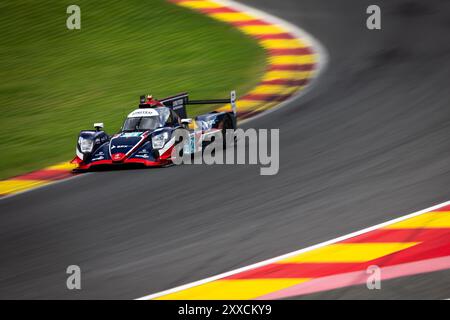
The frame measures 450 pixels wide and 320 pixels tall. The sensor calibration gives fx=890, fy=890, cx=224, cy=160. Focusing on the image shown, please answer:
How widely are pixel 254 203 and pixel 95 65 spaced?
10.0 metres

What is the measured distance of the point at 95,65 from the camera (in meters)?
19.5

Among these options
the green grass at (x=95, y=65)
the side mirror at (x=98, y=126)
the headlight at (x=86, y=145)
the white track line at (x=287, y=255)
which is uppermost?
the green grass at (x=95, y=65)

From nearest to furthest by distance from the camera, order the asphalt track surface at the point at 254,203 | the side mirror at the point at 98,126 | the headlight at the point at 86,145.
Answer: the asphalt track surface at the point at 254,203 < the headlight at the point at 86,145 < the side mirror at the point at 98,126

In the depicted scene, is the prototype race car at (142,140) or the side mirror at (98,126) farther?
the side mirror at (98,126)

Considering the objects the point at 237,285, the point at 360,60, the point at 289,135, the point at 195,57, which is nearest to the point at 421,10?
the point at 360,60

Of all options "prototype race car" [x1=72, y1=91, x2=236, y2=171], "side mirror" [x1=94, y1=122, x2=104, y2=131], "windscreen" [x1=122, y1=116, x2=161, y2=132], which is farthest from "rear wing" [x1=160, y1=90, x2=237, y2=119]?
"side mirror" [x1=94, y1=122, x2=104, y2=131]

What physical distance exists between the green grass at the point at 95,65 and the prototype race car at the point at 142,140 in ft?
4.30

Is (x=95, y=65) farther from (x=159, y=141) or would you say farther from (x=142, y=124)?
(x=159, y=141)

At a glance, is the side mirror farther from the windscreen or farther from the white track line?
the white track line

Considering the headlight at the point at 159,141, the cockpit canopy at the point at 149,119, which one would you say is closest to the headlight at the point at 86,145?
the cockpit canopy at the point at 149,119

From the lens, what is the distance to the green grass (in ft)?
52.0

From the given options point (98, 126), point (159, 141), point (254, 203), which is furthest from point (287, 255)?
point (98, 126)

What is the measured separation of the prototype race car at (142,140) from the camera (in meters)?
12.6

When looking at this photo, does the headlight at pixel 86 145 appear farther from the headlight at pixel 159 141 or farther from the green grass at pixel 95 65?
the green grass at pixel 95 65
